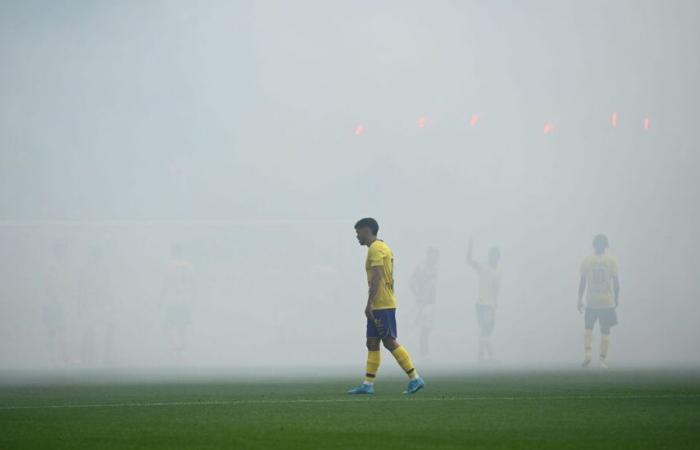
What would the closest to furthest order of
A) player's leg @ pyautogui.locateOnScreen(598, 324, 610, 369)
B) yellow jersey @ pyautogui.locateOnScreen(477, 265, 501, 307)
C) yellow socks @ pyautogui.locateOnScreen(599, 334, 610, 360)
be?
player's leg @ pyautogui.locateOnScreen(598, 324, 610, 369), yellow socks @ pyautogui.locateOnScreen(599, 334, 610, 360), yellow jersey @ pyautogui.locateOnScreen(477, 265, 501, 307)

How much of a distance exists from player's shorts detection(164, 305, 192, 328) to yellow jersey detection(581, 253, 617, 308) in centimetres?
865

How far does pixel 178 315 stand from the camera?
94.4 feet

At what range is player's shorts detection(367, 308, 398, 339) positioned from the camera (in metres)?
12.7

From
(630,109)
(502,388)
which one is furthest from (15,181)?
(502,388)

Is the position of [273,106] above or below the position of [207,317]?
above

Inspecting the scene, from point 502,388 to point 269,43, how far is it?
77.9 ft

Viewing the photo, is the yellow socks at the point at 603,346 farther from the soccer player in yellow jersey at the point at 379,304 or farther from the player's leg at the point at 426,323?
the soccer player in yellow jersey at the point at 379,304

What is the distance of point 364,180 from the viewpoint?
3591 cm

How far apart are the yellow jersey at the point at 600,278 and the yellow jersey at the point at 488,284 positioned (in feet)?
10.4

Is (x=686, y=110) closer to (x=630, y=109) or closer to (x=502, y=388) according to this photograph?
(x=630, y=109)

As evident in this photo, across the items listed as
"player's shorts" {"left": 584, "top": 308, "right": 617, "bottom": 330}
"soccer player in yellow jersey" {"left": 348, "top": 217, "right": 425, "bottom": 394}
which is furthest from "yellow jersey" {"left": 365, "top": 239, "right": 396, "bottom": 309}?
"player's shorts" {"left": 584, "top": 308, "right": 617, "bottom": 330}

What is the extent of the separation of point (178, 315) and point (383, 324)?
54.2 ft

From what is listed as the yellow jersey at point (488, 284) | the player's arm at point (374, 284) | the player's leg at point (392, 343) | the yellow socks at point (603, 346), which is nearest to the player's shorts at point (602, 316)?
the yellow socks at point (603, 346)

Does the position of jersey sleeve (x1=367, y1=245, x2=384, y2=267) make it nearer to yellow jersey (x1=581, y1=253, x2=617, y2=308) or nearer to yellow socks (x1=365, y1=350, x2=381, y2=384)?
yellow socks (x1=365, y1=350, x2=381, y2=384)
